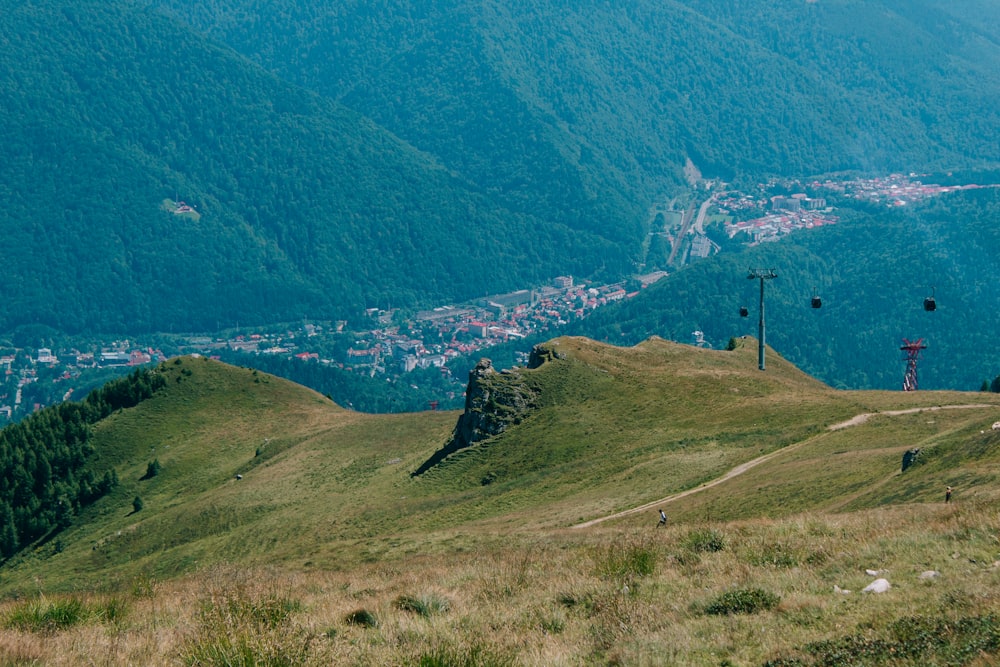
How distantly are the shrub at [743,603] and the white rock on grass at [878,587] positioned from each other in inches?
56.4

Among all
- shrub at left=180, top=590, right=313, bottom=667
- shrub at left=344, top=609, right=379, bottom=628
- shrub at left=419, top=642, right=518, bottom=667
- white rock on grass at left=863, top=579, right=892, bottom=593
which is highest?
shrub at left=180, top=590, right=313, bottom=667

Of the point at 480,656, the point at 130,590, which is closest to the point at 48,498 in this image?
the point at 130,590

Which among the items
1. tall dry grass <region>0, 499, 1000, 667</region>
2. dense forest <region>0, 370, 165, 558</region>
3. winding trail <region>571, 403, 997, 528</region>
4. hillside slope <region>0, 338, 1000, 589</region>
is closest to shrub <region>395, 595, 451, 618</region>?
tall dry grass <region>0, 499, 1000, 667</region>

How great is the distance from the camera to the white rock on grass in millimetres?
17500

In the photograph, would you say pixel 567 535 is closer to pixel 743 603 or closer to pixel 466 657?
pixel 743 603

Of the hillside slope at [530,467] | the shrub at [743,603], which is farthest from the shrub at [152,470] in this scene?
the shrub at [743,603]

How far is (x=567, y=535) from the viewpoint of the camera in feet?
118

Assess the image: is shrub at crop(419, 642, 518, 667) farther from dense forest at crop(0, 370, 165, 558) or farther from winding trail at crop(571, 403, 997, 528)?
dense forest at crop(0, 370, 165, 558)

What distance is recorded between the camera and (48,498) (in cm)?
10762

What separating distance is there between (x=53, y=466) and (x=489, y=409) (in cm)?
6077

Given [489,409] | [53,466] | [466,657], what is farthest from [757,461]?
[53,466]

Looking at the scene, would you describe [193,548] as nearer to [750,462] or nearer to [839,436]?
[750,462]

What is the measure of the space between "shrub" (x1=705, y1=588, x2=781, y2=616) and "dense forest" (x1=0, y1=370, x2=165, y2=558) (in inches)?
3860

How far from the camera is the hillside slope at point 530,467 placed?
1716 inches
